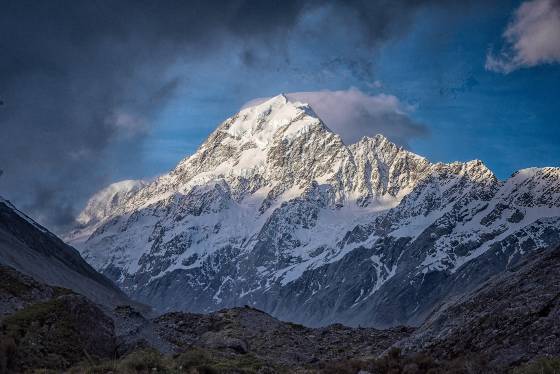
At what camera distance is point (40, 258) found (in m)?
116

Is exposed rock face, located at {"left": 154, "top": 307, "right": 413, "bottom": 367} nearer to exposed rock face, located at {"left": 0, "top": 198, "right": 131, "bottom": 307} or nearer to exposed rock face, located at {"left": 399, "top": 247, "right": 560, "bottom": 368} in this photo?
exposed rock face, located at {"left": 399, "top": 247, "right": 560, "bottom": 368}

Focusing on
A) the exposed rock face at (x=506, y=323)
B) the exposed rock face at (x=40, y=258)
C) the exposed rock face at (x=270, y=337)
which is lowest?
the exposed rock face at (x=506, y=323)

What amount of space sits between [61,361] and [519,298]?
66.5 ft

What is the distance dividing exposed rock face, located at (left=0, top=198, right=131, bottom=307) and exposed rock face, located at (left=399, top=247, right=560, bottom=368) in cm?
5465

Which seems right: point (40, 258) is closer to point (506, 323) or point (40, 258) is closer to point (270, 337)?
point (270, 337)

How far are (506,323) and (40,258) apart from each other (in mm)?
104174

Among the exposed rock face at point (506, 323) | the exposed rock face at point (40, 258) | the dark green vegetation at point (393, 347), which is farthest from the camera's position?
the exposed rock face at point (40, 258)

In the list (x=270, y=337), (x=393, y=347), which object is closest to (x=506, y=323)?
(x=393, y=347)

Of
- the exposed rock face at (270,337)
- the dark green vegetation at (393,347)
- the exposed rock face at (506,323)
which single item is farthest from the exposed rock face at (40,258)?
the exposed rock face at (506,323)

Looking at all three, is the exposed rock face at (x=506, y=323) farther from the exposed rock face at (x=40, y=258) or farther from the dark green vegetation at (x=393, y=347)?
the exposed rock face at (x=40, y=258)

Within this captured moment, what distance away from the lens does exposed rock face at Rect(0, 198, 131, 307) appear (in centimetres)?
9963

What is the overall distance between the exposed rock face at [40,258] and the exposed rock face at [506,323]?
5465 centimetres

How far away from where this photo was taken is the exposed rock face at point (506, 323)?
23.9 meters

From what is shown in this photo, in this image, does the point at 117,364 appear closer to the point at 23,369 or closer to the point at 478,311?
the point at 23,369
